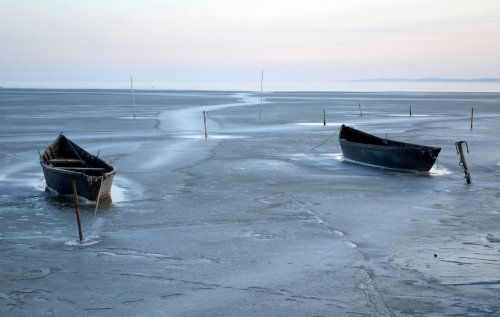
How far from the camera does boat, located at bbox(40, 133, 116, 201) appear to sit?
1639 cm

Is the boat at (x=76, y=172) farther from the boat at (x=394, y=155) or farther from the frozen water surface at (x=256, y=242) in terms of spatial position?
the boat at (x=394, y=155)

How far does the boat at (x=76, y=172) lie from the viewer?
16.4m

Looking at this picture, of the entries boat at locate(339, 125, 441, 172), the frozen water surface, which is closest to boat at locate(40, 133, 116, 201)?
the frozen water surface

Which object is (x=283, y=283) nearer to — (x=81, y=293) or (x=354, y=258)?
(x=354, y=258)

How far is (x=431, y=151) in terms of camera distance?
72.2 ft

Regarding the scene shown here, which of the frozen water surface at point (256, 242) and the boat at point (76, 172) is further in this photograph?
the boat at point (76, 172)

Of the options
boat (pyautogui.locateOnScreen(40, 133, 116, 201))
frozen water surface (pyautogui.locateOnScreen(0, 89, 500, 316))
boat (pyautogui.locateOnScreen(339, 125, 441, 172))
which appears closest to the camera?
frozen water surface (pyautogui.locateOnScreen(0, 89, 500, 316))

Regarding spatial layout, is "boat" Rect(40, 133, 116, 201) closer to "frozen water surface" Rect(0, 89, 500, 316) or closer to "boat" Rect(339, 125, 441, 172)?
"frozen water surface" Rect(0, 89, 500, 316)

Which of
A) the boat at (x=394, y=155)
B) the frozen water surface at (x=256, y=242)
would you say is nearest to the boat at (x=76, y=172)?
the frozen water surface at (x=256, y=242)

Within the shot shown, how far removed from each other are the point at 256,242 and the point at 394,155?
11.4 meters

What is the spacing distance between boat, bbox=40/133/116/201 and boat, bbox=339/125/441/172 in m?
10.1

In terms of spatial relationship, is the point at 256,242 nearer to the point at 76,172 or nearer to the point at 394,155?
the point at 76,172

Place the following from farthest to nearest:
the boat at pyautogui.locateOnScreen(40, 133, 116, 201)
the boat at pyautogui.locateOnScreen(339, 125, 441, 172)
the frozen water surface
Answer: the boat at pyautogui.locateOnScreen(339, 125, 441, 172), the boat at pyautogui.locateOnScreen(40, 133, 116, 201), the frozen water surface

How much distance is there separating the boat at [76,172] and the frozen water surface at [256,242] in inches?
14.7
